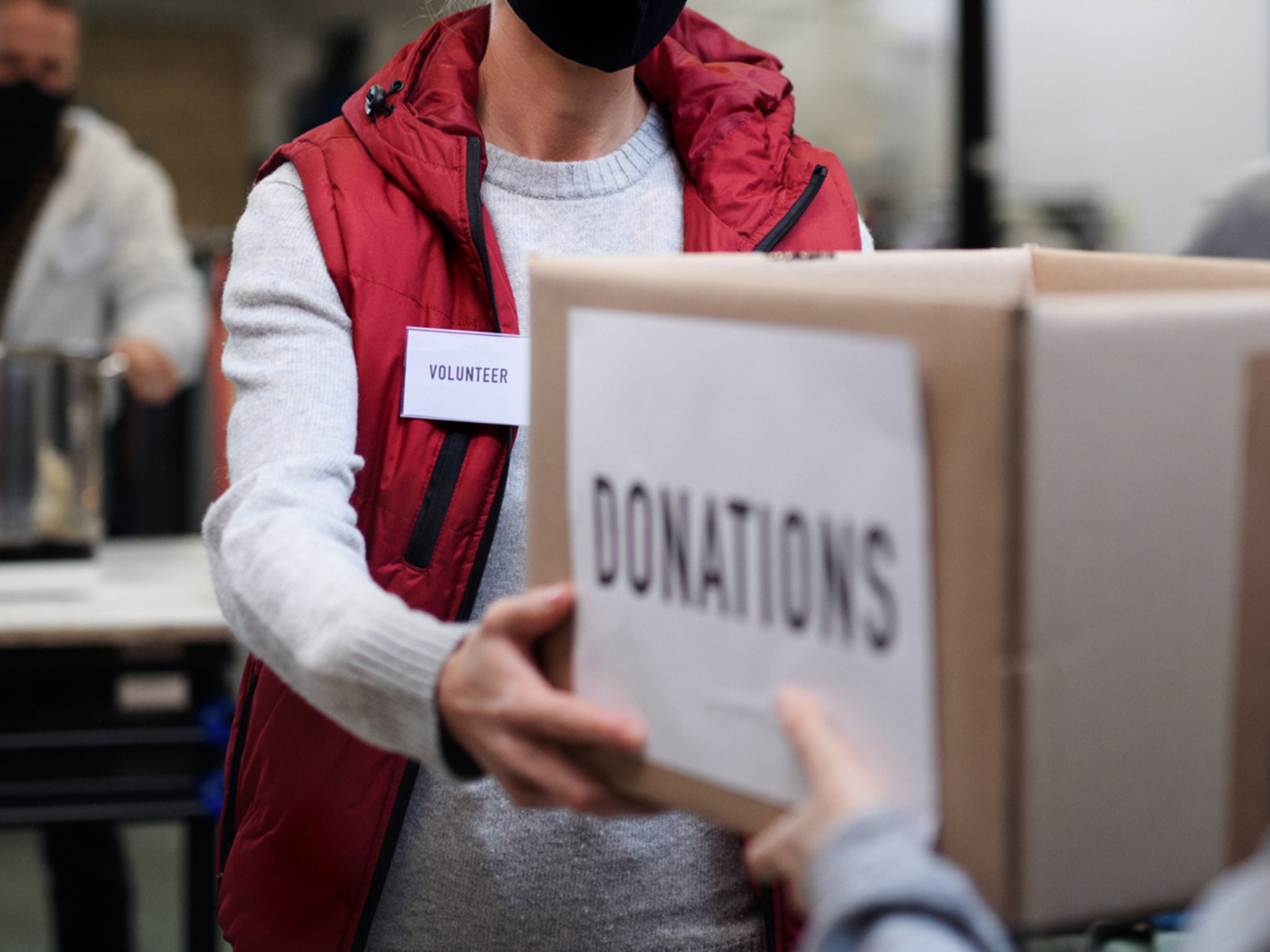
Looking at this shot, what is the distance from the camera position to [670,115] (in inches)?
43.5

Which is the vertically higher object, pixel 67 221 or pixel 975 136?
pixel 975 136

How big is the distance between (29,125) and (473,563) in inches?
92.9

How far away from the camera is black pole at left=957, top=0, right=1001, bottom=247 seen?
431 centimetres

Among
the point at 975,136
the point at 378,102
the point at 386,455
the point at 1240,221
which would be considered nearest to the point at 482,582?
the point at 386,455

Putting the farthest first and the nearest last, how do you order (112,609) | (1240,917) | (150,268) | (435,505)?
1. (150,268)
2. (112,609)
3. (435,505)
4. (1240,917)

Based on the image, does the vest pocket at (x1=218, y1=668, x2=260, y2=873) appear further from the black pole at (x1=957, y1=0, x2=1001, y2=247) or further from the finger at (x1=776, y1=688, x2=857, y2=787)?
the black pole at (x1=957, y1=0, x2=1001, y2=247)

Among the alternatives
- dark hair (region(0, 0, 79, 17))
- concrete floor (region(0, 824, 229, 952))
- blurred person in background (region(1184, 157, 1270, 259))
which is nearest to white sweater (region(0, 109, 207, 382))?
dark hair (region(0, 0, 79, 17))

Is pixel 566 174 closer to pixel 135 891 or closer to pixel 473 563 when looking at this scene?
pixel 473 563

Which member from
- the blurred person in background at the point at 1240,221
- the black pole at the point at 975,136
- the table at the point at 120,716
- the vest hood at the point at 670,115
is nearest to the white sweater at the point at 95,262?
the table at the point at 120,716

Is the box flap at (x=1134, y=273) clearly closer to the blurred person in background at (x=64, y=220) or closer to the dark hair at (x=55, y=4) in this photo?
the blurred person in background at (x=64, y=220)

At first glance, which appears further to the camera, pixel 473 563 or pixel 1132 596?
pixel 473 563

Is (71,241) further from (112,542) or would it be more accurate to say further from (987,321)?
(987,321)

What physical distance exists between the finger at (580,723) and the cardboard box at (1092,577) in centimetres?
8

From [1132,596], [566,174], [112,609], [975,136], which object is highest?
[975,136]
